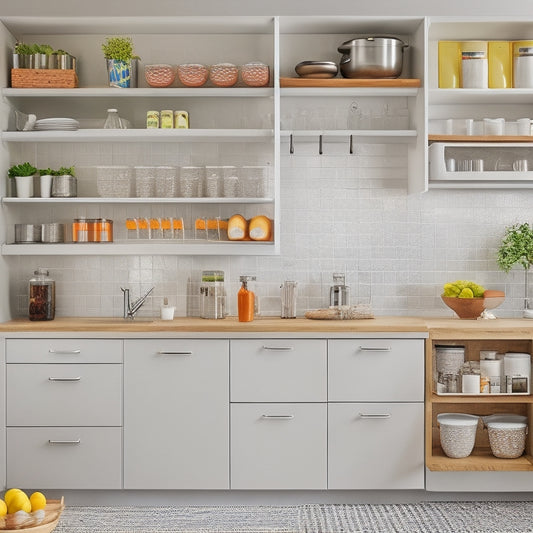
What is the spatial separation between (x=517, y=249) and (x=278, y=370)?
1589 mm

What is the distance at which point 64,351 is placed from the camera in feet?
14.0

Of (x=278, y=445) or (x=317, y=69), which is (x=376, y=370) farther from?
(x=317, y=69)

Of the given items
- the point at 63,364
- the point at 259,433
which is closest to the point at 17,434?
the point at 63,364

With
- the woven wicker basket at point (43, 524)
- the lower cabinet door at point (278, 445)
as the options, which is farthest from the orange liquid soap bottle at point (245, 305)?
the woven wicker basket at point (43, 524)

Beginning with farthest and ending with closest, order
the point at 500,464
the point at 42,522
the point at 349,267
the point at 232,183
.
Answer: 1. the point at 349,267
2. the point at 232,183
3. the point at 500,464
4. the point at 42,522

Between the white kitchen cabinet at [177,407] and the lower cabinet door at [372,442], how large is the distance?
0.58 metres

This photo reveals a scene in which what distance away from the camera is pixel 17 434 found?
4266 millimetres

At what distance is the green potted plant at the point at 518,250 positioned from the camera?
15.4 feet

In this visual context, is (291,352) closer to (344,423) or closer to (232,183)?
(344,423)

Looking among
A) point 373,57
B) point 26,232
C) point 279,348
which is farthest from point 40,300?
point 373,57

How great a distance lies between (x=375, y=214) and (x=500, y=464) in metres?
1.59

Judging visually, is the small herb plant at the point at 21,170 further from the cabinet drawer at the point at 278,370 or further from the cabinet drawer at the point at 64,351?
the cabinet drawer at the point at 278,370

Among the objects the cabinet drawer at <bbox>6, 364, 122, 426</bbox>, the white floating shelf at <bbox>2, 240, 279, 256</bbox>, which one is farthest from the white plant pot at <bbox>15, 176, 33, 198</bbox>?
the cabinet drawer at <bbox>6, 364, 122, 426</bbox>

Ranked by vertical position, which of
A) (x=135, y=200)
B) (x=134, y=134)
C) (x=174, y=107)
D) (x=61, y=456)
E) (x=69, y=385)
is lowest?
(x=61, y=456)
